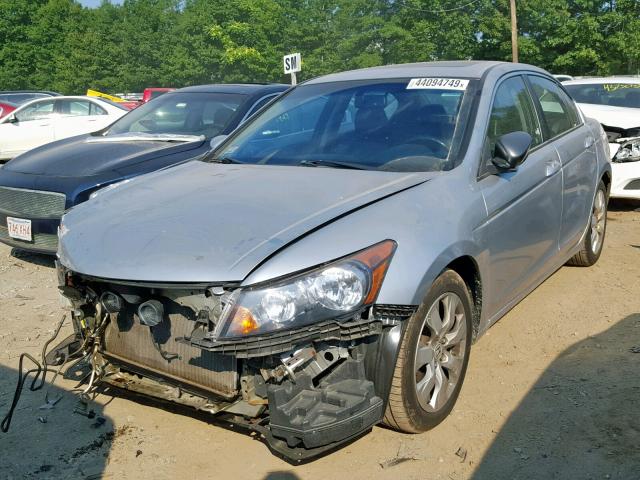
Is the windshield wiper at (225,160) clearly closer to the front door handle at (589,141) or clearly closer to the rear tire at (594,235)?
the front door handle at (589,141)

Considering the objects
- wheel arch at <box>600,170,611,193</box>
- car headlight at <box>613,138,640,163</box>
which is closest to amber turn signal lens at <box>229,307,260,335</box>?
wheel arch at <box>600,170,611,193</box>

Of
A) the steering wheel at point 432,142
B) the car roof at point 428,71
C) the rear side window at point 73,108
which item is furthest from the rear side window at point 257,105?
the rear side window at point 73,108

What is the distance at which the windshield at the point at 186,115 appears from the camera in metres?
6.69

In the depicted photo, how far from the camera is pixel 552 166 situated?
14.0ft

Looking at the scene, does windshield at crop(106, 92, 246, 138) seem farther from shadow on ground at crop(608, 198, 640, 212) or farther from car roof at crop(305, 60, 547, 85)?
shadow on ground at crop(608, 198, 640, 212)

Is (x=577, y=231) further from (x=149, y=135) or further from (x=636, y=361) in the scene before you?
(x=149, y=135)

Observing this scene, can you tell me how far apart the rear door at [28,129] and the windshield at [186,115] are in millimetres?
7017

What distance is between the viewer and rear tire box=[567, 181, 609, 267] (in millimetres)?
5383

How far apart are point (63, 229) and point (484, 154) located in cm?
218

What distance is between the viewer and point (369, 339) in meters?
2.74

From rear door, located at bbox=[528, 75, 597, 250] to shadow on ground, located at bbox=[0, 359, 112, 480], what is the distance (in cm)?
310

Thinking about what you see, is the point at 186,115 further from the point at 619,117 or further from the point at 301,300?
the point at 619,117

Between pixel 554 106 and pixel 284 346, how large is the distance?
326cm

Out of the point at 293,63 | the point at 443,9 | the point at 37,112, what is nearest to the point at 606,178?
the point at 293,63
